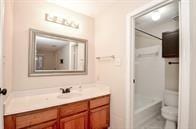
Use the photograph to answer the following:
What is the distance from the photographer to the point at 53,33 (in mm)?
2070

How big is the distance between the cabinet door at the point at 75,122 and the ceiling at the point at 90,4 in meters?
1.86

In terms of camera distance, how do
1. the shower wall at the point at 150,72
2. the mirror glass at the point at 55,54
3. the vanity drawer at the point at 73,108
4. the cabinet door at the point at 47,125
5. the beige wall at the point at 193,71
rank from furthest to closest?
the shower wall at the point at 150,72 < the mirror glass at the point at 55,54 < the vanity drawer at the point at 73,108 < the cabinet door at the point at 47,125 < the beige wall at the point at 193,71

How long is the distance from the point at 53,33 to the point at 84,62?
2.64 ft

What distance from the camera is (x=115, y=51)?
2.14 m

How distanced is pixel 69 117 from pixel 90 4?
191cm

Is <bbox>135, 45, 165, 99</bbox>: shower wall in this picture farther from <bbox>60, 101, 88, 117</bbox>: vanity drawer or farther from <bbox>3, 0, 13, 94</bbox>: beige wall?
<bbox>3, 0, 13, 94</bbox>: beige wall

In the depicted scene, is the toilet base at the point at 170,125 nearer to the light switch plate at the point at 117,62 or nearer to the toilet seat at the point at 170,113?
the toilet seat at the point at 170,113

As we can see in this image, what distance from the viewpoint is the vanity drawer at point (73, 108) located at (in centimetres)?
162

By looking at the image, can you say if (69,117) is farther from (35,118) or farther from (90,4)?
(90,4)

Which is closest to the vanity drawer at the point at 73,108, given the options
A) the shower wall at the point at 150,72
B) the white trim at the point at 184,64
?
the white trim at the point at 184,64

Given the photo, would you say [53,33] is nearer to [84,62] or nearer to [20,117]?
[84,62]

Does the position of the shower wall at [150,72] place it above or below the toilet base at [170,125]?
above

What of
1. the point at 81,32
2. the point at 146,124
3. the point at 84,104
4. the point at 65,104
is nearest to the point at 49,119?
the point at 65,104

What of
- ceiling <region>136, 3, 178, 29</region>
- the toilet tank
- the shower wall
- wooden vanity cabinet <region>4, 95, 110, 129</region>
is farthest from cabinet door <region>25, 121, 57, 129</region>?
the shower wall
